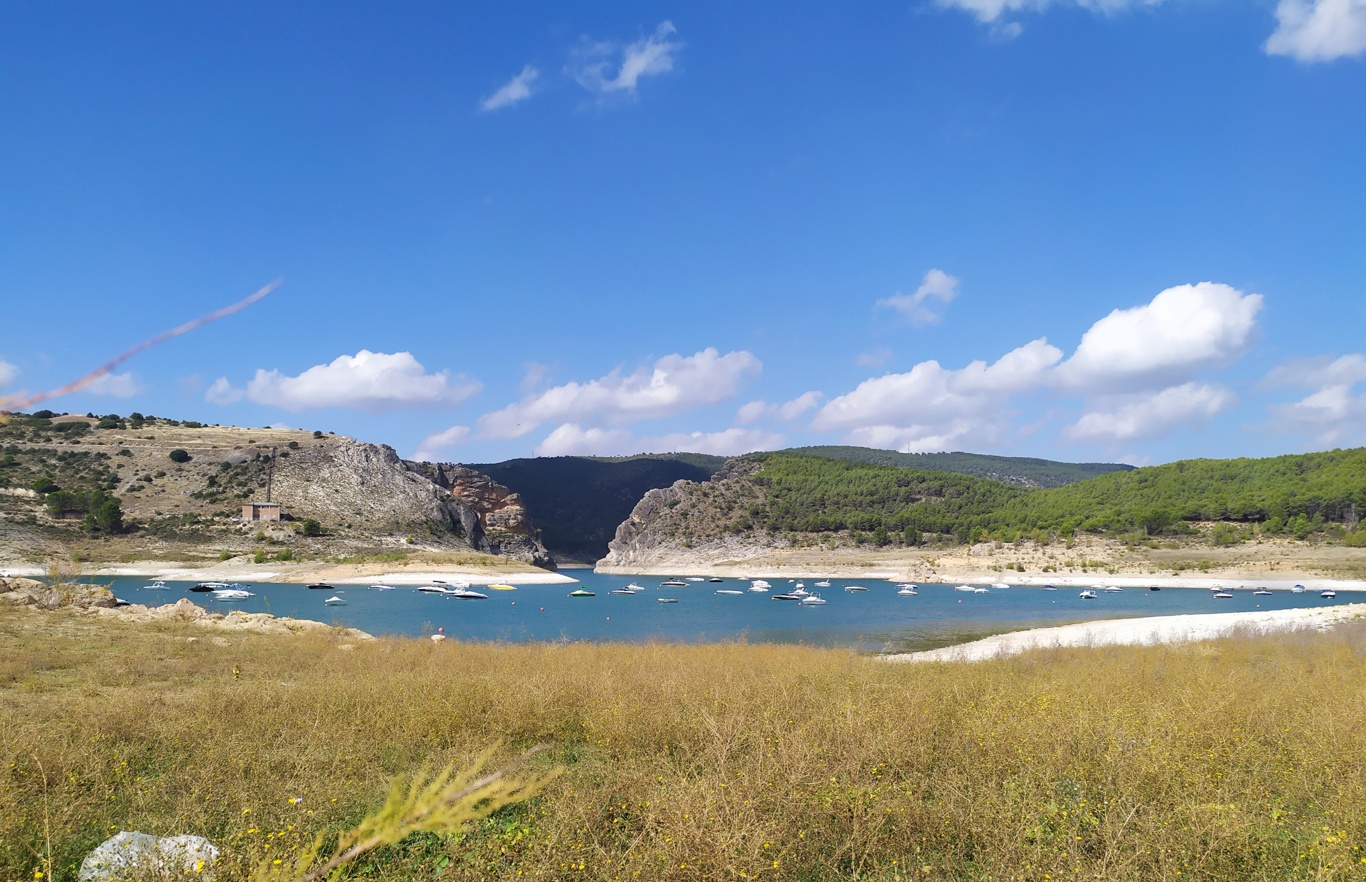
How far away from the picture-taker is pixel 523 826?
602cm

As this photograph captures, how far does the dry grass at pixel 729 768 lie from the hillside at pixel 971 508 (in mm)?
109966

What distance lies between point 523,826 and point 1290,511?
5128 inches

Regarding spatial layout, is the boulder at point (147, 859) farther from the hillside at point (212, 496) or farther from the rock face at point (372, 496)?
the rock face at point (372, 496)

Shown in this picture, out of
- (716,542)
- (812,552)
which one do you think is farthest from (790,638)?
(716,542)

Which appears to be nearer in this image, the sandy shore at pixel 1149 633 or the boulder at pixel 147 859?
the boulder at pixel 147 859

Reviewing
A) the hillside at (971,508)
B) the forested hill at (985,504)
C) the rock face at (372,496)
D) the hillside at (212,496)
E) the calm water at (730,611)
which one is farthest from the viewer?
the forested hill at (985,504)

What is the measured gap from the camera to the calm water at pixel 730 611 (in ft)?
121

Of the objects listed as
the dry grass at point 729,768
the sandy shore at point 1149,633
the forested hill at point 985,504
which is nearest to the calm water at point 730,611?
the sandy shore at point 1149,633

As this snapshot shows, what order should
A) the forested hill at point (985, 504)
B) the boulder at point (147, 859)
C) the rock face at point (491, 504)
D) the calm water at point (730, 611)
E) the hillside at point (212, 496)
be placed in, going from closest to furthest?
the boulder at point (147, 859)
the calm water at point (730, 611)
the hillside at point (212, 496)
the forested hill at point (985, 504)
the rock face at point (491, 504)

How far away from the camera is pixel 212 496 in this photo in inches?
3716

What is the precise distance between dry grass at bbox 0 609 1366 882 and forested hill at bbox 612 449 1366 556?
11467 centimetres

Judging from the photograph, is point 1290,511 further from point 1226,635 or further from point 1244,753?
point 1244,753

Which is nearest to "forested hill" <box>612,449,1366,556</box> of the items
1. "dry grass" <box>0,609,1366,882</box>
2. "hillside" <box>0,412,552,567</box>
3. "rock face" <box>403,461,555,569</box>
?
"rock face" <box>403,461,555,569</box>

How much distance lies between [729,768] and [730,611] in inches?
2012
